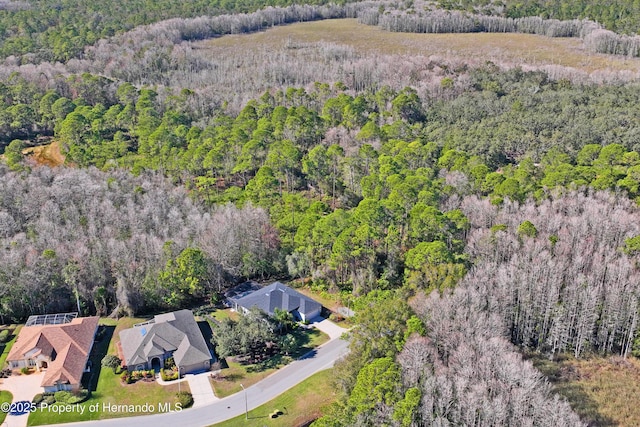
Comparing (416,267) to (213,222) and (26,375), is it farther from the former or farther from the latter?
(26,375)

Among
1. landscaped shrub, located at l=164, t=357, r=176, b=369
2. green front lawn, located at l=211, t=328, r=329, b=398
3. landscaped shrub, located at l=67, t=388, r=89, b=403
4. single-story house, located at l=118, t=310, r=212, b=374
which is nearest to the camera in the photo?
landscaped shrub, located at l=67, t=388, r=89, b=403

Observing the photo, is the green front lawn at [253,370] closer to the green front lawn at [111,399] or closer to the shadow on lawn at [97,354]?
the green front lawn at [111,399]

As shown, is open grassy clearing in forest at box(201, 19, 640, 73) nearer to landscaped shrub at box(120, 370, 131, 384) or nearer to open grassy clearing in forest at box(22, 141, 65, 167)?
open grassy clearing in forest at box(22, 141, 65, 167)

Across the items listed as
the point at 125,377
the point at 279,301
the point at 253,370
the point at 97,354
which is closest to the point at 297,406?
the point at 253,370

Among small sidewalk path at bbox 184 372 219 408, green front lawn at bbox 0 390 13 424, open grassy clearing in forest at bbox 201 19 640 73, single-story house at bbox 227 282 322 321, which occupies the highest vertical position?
open grassy clearing in forest at bbox 201 19 640 73

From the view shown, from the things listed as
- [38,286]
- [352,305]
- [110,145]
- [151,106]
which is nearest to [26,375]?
[38,286]

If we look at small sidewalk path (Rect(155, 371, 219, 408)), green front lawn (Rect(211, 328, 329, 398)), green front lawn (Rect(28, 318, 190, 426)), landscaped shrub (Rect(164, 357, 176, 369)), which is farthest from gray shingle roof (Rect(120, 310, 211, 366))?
green front lawn (Rect(211, 328, 329, 398))

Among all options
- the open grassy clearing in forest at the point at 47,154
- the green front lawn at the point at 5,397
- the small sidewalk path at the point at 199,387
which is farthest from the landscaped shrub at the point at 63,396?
the open grassy clearing in forest at the point at 47,154
